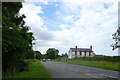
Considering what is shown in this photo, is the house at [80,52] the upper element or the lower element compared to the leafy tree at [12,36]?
lower

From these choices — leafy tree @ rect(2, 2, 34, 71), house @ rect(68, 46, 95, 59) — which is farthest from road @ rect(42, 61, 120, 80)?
house @ rect(68, 46, 95, 59)

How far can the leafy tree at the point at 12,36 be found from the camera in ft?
34.6

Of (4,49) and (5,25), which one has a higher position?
(5,25)

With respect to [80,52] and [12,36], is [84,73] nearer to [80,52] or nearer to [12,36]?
[12,36]

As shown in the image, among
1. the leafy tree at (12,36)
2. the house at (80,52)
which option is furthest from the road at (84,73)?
the house at (80,52)

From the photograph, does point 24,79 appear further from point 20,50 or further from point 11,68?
point 11,68

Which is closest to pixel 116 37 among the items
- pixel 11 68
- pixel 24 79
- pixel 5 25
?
pixel 11 68

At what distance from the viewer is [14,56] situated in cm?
1681

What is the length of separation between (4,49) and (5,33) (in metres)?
0.92

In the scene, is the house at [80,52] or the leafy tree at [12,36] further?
the house at [80,52]

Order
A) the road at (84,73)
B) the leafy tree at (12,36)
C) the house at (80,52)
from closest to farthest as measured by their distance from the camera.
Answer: the leafy tree at (12,36) < the road at (84,73) < the house at (80,52)

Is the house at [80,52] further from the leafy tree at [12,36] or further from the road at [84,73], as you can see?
the leafy tree at [12,36]

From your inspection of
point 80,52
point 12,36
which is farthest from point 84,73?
point 80,52

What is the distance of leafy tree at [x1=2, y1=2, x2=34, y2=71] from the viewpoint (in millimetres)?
10544
